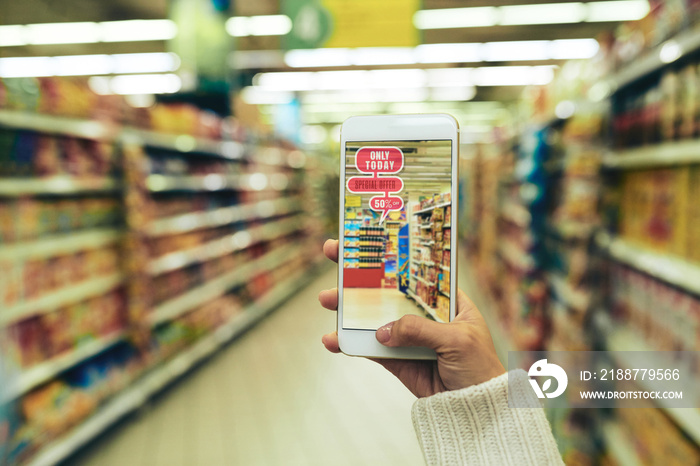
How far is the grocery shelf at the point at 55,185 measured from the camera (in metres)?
2.07

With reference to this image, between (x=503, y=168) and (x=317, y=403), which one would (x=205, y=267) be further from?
(x=503, y=168)

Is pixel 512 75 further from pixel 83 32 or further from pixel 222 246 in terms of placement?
pixel 83 32

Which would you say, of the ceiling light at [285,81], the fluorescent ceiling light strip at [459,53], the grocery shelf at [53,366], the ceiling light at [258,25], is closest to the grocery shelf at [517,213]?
the grocery shelf at [53,366]

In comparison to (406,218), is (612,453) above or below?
below

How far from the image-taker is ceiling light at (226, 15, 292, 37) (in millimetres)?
6777

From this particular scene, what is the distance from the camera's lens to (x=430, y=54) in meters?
7.69

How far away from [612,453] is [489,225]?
402cm

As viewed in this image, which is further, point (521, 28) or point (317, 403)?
point (521, 28)

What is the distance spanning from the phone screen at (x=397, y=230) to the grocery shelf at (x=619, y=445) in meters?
1.52

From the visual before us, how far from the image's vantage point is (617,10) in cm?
642

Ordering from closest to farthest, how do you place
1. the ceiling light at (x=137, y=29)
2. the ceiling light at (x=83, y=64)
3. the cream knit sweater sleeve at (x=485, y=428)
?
the cream knit sweater sleeve at (x=485, y=428)
the ceiling light at (x=137, y=29)
the ceiling light at (x=83, y=64)

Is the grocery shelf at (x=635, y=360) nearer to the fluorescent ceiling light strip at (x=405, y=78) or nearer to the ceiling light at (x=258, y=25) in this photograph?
the ceiling light at (x=258, y=25)

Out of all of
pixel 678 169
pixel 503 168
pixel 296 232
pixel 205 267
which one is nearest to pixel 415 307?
pixel 678 169

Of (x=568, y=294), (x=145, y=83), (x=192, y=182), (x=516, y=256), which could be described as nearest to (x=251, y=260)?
(x=192, y=182)
